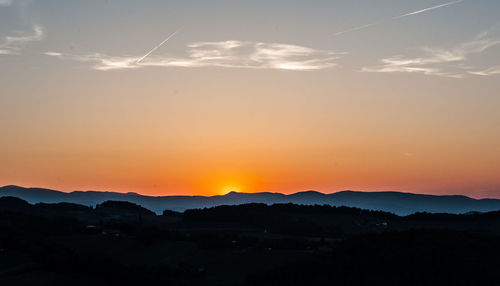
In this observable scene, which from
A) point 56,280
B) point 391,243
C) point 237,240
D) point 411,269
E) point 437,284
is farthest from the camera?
point 237,240

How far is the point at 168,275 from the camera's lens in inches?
5930

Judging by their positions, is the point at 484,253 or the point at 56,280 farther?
the point at 484,253

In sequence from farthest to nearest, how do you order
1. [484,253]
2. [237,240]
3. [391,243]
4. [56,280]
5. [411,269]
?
1. [237,240]
2. [391,243]
3. [484,253]
4. [411,269]
5. [56,280]

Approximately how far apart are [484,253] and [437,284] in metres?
29.0

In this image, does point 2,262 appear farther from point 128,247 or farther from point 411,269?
point 411,269

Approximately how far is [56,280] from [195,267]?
4033 cm

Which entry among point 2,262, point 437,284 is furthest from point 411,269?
point 2,262

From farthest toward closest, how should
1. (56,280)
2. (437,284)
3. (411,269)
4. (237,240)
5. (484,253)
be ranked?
(237,240)
(484,253)
(411,269)
(437,284)
(56,280)

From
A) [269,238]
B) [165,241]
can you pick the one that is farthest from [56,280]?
[269,238]

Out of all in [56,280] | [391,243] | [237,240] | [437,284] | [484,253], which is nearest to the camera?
[56,280]

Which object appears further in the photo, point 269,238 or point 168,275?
point 269,238

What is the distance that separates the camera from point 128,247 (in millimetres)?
185875

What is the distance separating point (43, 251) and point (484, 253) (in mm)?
101732

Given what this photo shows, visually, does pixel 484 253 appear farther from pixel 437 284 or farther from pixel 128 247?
pixel 128 247
